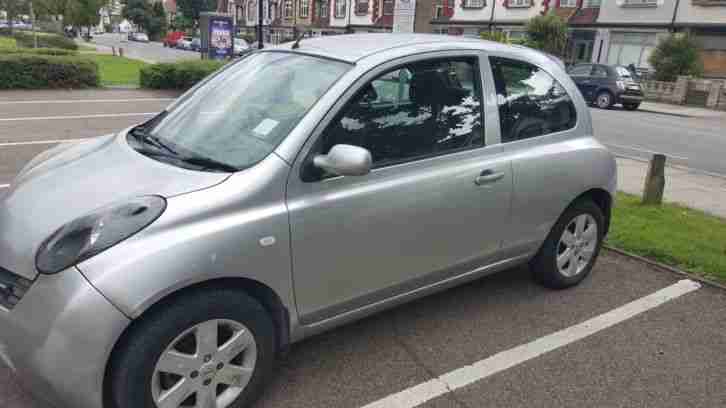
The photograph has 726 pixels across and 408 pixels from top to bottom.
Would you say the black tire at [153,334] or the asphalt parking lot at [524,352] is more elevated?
the black tire at [153,334]

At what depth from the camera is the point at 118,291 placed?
222cm

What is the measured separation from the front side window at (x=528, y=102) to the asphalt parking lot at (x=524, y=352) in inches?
48.3

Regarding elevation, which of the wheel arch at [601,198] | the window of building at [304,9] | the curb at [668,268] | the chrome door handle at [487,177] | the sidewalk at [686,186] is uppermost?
the window of building at [304,9]

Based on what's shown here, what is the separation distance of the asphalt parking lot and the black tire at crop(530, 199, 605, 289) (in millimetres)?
95

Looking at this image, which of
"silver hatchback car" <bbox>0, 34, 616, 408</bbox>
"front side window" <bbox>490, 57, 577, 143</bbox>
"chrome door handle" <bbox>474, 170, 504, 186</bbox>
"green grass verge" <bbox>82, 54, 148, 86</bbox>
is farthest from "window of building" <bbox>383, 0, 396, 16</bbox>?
"chrome door handle" <bbox>474, 170, 504, 186</bbox>

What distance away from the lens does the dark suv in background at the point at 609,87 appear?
2125 cm

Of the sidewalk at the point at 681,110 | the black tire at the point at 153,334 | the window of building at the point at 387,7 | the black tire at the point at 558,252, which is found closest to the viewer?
the black tire at the point at 153,334

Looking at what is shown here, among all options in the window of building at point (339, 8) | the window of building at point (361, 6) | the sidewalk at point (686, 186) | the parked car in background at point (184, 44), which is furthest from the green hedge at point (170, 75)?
the window of building at point (339, 8)

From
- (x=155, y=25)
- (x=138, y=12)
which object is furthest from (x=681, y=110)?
(x=138, y=12)

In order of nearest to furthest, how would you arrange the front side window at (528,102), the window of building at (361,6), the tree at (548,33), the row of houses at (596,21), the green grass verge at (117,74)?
the front side window at (528,102)
the green grass verge at (117,74)
the row of houses at (596,21)
the tree at (548,33)
the window of building at (361,6)

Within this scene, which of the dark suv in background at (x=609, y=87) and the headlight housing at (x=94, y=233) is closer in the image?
the headlight housing at (x=94, y=233)

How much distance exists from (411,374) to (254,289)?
3.53 ft

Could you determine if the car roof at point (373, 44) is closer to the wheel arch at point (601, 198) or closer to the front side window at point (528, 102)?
the front side window at point (528, 102)

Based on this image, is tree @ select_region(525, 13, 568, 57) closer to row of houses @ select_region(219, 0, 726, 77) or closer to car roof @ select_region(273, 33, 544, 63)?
row of houses @ select_region(219, 0, 726, 77)
